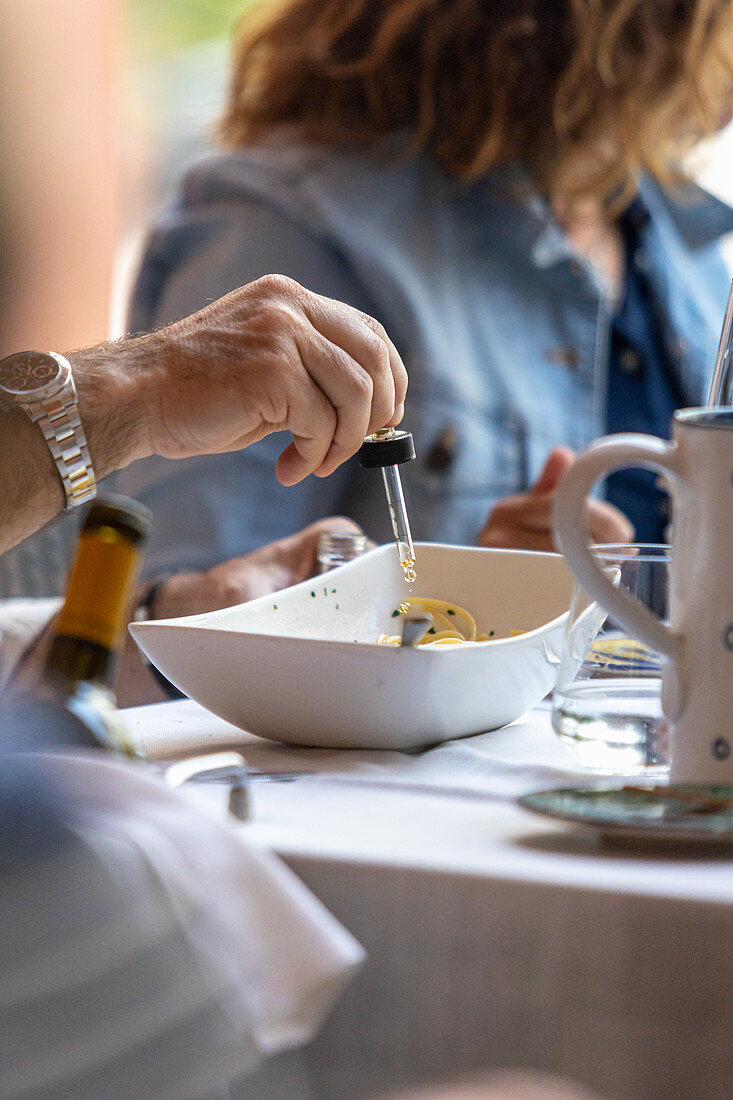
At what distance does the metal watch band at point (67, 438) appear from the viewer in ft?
1.51

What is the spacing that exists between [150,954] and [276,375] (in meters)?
0.25

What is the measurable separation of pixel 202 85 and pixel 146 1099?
1.69 meters

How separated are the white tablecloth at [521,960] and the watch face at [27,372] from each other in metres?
0.23

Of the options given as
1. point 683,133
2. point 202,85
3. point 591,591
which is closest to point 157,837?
point 591,591

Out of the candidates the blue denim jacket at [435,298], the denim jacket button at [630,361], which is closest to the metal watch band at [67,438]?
the blue denim jacket at [435,298]

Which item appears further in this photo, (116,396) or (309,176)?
(309,176)

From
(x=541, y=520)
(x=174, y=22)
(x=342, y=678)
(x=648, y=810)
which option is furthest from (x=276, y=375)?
(x=174, y=22)

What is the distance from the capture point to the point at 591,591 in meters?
0.34

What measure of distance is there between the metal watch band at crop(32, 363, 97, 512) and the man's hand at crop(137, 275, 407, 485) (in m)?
0.03

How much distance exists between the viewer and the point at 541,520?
89 cm

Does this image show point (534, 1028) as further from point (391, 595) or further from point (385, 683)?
point (391, 595)

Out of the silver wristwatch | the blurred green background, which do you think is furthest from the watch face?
the blurred green background

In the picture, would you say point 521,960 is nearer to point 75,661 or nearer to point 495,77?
point 75,661

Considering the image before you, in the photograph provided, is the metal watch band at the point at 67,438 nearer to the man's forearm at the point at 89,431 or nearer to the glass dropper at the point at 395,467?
the man's forearm at the point at 89,431
